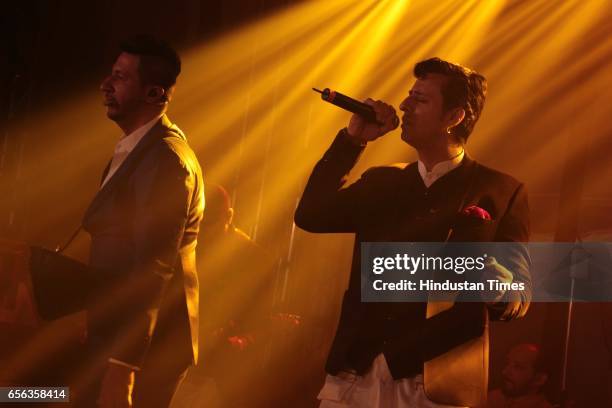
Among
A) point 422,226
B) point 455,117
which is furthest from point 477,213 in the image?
point 455,117

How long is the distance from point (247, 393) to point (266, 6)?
2197mm

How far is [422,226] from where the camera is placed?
2.12 meters

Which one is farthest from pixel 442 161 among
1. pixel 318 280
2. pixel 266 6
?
pixel 318 280

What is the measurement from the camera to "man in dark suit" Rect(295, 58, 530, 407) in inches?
78.7

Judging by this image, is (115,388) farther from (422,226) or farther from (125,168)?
(422,226)

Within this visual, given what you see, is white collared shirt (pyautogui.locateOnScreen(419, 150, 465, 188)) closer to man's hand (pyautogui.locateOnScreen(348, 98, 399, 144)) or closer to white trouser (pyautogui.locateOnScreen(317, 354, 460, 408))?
man's hand (pyautogui.locateOnScreen(348, 98, 399, 144))

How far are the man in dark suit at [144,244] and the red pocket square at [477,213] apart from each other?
676 mm

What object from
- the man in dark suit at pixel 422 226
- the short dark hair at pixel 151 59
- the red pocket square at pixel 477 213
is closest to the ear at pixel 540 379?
the man in dark suit at pixel 422 226

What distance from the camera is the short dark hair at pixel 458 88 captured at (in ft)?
7.28

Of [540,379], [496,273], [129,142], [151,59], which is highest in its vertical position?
[151,59]

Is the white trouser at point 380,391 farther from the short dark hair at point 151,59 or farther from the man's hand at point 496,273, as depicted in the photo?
the short dark hair at point 151,59

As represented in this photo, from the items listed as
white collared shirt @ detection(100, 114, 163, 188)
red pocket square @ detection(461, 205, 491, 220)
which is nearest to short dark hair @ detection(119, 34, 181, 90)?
white collared shirt @ detection(100, 114, 163, 188)

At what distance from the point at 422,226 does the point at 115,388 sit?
2.72ft

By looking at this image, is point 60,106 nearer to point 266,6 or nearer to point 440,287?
point 266,6
